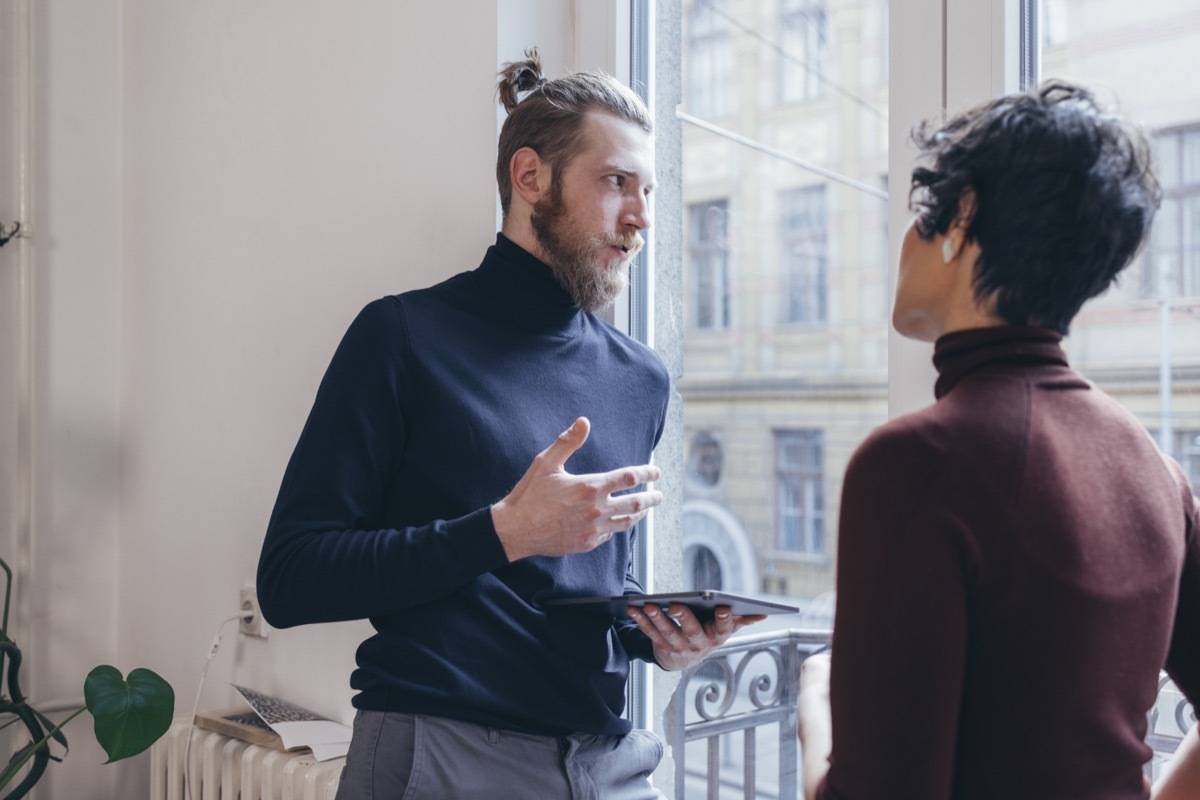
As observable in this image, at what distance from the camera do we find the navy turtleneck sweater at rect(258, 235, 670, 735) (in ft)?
4.15

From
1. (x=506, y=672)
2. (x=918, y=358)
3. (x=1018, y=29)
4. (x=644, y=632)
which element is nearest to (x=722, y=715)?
(x=644, y=632)

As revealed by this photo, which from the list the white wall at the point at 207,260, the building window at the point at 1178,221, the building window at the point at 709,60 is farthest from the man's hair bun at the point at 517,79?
the building window at the point at 1178,221

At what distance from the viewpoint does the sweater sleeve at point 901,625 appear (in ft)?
2.38

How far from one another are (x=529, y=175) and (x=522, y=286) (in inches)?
6.3

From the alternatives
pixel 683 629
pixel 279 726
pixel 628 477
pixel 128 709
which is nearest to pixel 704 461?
pixel 683 629

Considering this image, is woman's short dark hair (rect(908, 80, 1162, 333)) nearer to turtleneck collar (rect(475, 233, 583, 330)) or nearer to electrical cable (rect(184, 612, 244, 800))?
turtleneck collar (rect(475, 233, 583, 330))

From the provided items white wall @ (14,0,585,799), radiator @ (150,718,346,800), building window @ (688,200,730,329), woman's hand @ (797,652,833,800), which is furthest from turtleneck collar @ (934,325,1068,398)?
radiator @ (150,718,346,800)

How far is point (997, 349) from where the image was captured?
0.79 m

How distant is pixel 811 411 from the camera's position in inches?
62.5

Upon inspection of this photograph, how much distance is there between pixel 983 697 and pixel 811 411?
33.5 inches

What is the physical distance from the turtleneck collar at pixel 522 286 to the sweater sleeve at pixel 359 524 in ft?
0.52

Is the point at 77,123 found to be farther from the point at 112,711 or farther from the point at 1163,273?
the point at 1163,273

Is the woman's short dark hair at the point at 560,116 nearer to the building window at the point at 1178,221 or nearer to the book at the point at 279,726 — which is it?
the building window at the point at 1178,221

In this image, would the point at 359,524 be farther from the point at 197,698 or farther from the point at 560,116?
the point at 197,698
